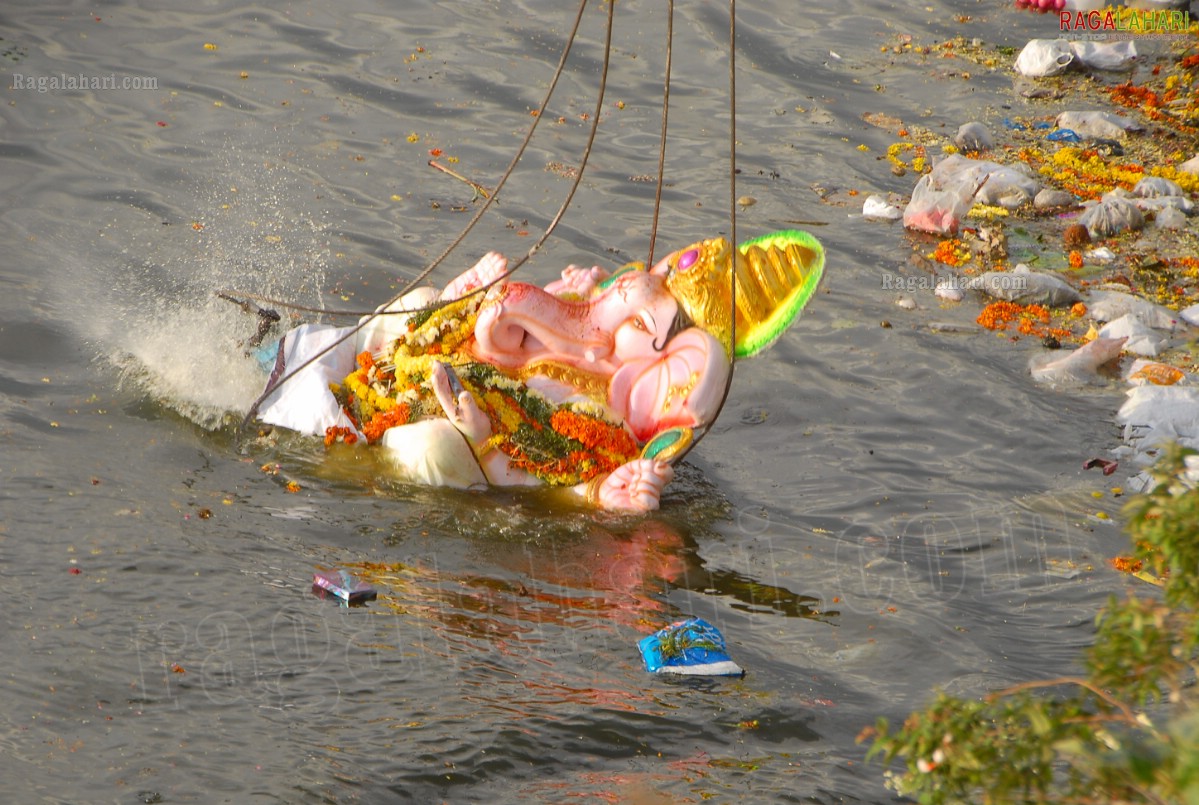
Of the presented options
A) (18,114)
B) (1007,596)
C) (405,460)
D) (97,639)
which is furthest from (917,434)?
(18,114)

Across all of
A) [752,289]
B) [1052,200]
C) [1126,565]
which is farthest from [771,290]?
[1052,200]

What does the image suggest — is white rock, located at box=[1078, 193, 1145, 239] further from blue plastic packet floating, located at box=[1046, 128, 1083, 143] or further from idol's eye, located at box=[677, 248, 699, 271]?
idol's eye, located at box=[677, 248, 699, 271]

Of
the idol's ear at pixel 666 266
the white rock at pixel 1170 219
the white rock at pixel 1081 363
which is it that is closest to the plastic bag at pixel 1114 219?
the white rock at pixel 1170 219

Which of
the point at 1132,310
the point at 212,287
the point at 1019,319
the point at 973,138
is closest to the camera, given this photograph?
the point at 212,287

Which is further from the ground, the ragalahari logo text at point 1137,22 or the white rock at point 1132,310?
the ragalahari logo text at point 1137,22

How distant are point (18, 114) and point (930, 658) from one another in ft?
26.6

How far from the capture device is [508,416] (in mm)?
5891

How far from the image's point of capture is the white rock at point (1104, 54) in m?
11.9

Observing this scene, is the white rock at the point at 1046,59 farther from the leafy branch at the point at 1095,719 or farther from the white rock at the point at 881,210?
the leafy branch at the point at 1095,719

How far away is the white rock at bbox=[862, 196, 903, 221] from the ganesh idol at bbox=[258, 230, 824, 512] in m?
3.75

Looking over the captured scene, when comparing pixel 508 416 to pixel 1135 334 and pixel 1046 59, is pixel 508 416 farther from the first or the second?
pixel 1046 59

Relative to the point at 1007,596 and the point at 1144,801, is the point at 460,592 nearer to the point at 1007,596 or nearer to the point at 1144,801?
the point at 1007,596

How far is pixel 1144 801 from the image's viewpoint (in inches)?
83.0

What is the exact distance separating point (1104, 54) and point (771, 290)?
7725 millimetres
